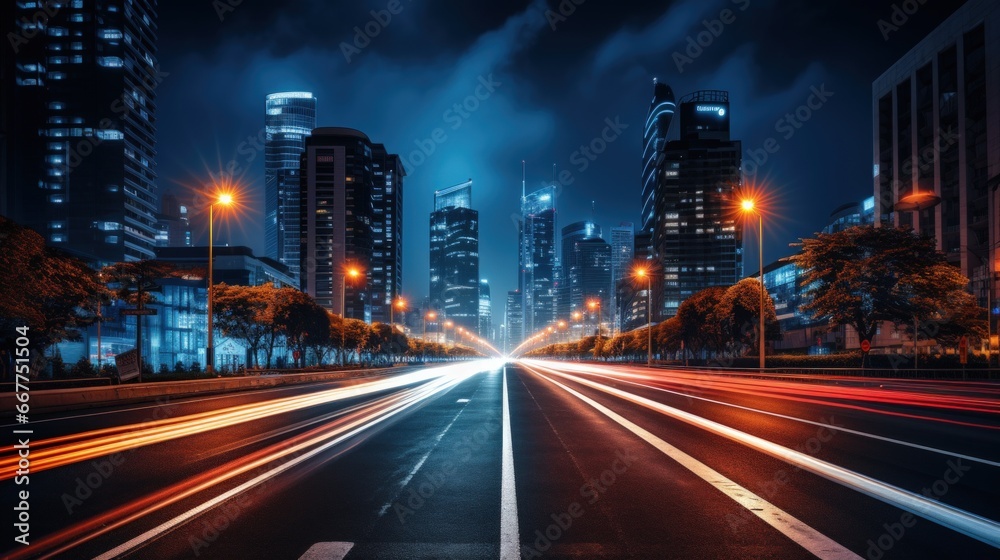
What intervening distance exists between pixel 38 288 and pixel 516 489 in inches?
1124

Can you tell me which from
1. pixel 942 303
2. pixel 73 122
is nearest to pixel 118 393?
pixel 942 303

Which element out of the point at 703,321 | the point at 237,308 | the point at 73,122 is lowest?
the point at 703,321

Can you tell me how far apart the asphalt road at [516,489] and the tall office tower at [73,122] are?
545 ft

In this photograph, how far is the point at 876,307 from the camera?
44.0 metres

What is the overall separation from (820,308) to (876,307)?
3.69 meters

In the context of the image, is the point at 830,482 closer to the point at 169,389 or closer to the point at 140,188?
the point at 169,389

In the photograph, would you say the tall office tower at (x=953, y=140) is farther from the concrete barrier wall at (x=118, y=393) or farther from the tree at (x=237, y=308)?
the tree at (x=237, y=308)

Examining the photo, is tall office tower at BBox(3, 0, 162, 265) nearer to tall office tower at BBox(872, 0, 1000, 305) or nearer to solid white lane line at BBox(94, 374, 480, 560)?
tall office tower at BBox(872, 0, 1000, 305)

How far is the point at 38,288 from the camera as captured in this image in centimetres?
2689

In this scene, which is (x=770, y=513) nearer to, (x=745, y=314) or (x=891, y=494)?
(x=891, y=494)

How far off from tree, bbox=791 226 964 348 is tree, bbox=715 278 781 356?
372 inches

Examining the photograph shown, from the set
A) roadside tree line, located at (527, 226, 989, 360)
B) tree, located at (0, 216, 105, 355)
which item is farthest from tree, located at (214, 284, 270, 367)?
roadside tree line, located at (527, 226, 989, 360)

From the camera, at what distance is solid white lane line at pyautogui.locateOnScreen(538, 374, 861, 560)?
5.24m

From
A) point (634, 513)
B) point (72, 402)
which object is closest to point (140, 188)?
point (72, 402)
